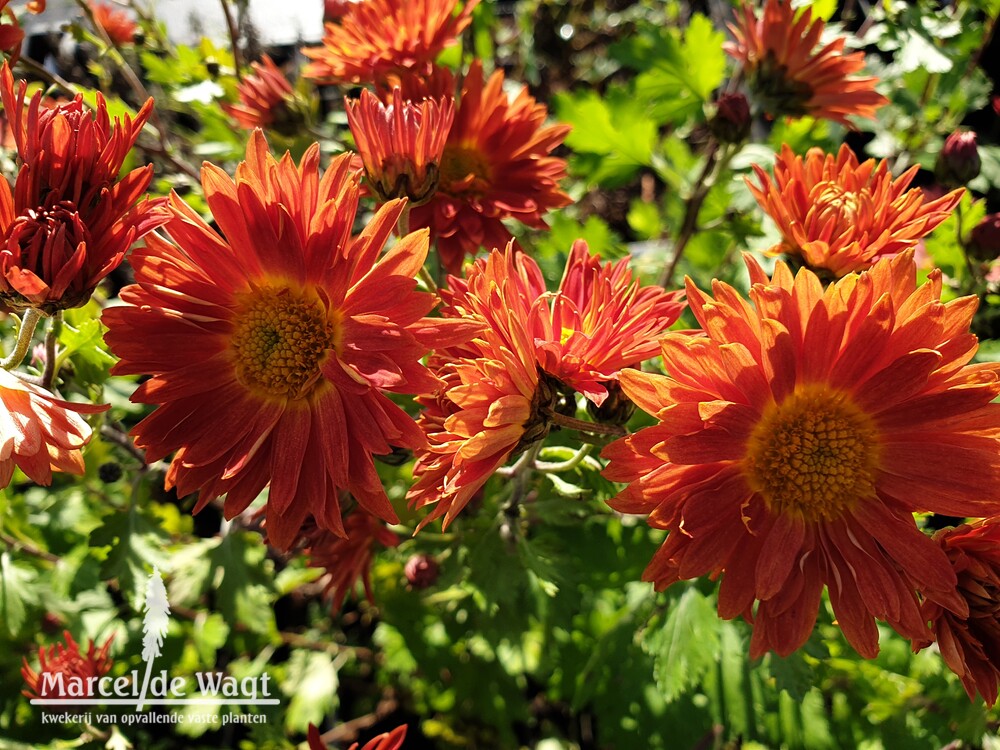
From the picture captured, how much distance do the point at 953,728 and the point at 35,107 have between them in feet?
6.28

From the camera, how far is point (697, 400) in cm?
82

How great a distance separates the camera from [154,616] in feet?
4.33

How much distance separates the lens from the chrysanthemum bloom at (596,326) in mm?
860

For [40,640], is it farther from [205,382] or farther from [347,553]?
[205,382]

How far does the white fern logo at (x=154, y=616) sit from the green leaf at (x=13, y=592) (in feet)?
0.84

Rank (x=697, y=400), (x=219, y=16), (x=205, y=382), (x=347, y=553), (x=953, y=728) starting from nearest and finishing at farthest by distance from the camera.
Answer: (x=697, y=400)
(x=205, y=382)
(x=347, y=553)
(x=953, y=728)
(x=219, y=16)

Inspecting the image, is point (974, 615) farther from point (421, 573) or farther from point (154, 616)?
point (154, 616)

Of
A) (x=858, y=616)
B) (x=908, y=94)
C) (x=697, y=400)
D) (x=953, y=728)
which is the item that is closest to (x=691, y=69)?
(x=908, y=94)

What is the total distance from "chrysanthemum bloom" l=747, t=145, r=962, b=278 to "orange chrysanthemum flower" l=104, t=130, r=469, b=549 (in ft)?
1.91

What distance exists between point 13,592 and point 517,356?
1312 millimetres

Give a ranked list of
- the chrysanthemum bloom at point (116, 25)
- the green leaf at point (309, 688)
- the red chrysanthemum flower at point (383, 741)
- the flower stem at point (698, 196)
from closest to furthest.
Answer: the red chrysanthemum flower at point (383, 741) → the flower stem at point (698, 196) → the green leaf at point (309, 688) → the chrysanthemum bloom at point (116, 25)

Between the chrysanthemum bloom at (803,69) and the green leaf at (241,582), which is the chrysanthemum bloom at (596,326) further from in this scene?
the green leaf at (241,582)

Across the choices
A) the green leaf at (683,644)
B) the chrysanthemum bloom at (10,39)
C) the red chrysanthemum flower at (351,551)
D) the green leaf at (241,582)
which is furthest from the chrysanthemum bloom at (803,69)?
the green leaf at (241,582)

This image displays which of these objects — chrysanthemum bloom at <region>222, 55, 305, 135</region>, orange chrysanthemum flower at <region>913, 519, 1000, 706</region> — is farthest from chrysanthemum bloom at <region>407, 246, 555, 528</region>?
chrysanthemum bloom at <region>222, 55, 305, 135</region>
